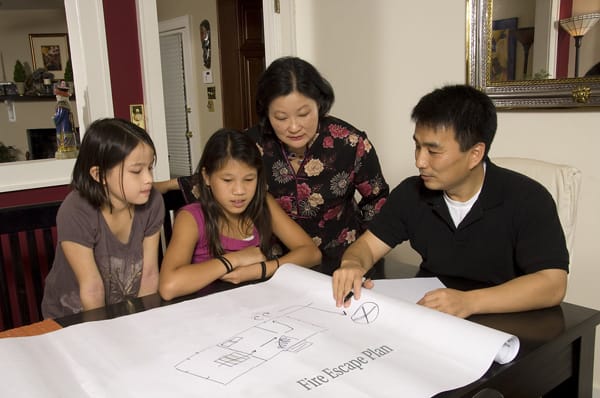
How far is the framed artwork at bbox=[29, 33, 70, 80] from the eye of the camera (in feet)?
7.74

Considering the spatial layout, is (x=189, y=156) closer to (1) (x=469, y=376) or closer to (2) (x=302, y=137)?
(2) (x=302, y=137)

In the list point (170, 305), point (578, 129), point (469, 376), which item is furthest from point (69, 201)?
point (578, 129)

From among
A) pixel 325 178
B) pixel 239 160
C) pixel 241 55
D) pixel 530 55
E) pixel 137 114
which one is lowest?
pixel 325 178

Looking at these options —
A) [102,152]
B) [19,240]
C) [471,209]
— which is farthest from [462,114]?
[19,240]

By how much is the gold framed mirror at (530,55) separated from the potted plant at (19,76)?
2.10 meters

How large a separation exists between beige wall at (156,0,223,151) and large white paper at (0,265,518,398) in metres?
4.27

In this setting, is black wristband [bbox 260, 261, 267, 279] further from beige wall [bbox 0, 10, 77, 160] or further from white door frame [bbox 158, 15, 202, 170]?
white door frame [bbox 158, 15, 202, 170]

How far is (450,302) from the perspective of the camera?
0.92m

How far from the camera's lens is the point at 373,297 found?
0.93 meters

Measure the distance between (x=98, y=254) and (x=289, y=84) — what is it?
0.74 meters

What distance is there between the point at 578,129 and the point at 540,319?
1.22 meters

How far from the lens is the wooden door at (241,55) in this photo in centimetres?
448

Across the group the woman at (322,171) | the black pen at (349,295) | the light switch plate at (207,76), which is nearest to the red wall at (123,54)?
the woman at (322,171)

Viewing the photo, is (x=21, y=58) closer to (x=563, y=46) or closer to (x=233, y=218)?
(x=233, y=218)
